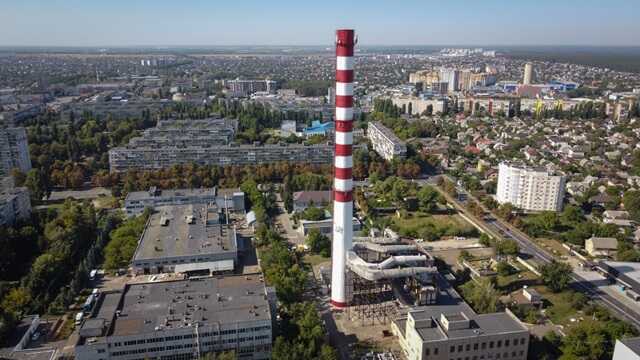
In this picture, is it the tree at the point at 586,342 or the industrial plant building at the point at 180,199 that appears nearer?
the tree at the point at 586,342

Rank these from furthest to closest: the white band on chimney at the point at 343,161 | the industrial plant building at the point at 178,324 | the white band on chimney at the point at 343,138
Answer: the white band on chimney at the point at 343,161 < the white band on chimney at the point at 343,138 < the industrial plant building at the point at 178,324

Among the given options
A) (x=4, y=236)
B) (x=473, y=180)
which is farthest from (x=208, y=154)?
(x=473, y=180)

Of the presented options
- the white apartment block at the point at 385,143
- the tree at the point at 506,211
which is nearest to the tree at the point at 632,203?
the tree at the point at 506,211

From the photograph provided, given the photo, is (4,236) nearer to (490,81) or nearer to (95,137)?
(95,137)

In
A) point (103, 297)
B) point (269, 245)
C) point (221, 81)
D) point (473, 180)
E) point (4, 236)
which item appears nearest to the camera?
point (103, 297)

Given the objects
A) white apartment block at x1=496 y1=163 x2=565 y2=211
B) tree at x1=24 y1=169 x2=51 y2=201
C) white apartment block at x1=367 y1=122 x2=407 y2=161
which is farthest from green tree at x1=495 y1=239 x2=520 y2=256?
tree at x1=24 y1=169 x2=51 y2=201

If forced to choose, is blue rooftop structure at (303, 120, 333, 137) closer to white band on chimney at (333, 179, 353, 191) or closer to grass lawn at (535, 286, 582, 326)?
white band on chimney at (333, 179, 353, 191)

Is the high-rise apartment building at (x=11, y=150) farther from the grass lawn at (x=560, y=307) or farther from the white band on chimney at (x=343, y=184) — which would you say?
the grass lawn at (x=560, y=307)
